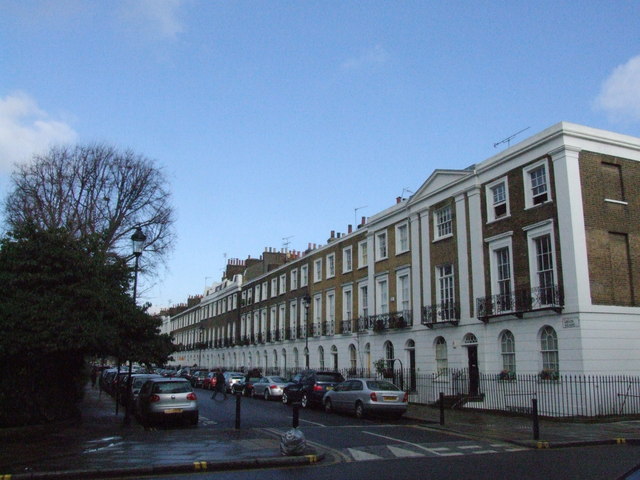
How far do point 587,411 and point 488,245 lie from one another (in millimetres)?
7933

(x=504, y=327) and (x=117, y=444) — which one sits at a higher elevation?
(x=504, y=327)

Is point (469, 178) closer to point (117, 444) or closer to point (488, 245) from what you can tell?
point (488, 245)

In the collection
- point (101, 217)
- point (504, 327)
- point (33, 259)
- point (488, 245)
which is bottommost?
point (504, 327)

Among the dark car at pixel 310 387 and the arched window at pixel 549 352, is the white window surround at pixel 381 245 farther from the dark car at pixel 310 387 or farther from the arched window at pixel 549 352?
the arched window at pixel 549 352

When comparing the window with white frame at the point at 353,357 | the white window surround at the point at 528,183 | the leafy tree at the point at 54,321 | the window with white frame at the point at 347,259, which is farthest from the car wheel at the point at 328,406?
the window with white frame at the point at 347,259

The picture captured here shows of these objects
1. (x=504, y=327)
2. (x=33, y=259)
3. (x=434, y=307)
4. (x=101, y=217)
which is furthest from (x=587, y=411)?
(x=101, y=217)

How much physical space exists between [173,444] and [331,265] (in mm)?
28602

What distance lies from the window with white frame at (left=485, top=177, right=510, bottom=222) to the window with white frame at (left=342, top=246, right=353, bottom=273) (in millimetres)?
14168

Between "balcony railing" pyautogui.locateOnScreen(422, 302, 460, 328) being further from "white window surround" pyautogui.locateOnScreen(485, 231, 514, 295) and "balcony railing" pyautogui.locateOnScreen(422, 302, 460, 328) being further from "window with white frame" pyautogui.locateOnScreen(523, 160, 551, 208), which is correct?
"window with white frame" pyautogui.locateOnScreen(523, 160, 551, 208)

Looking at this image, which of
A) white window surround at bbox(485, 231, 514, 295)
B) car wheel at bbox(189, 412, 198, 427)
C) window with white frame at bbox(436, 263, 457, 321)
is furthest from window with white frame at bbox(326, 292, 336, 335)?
car wheel at bbox(189, 412, 198, 427)

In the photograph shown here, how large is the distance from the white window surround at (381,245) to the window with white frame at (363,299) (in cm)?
228

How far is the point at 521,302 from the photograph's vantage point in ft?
76.2

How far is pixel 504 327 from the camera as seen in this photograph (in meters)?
24.2

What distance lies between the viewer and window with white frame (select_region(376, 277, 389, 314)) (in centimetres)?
3378
